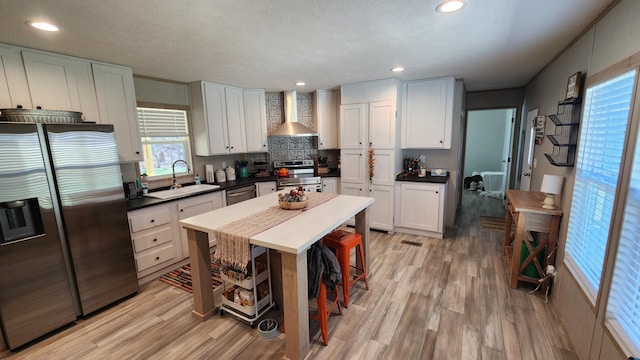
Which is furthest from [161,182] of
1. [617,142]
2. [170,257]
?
[617,142]

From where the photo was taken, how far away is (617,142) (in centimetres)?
154

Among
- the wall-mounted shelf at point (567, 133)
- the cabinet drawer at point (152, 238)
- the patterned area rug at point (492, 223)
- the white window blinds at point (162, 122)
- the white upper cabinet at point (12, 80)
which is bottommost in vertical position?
the patterned area rug at point (492, 223)

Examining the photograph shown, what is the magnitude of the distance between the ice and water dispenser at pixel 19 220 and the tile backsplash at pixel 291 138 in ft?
10.4

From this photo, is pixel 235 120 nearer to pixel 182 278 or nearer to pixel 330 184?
pixel 330 184

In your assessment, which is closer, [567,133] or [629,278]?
[629,278]

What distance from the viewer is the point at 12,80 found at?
7.19 ft

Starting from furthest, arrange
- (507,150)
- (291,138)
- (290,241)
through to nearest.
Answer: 1. (507,150)
2. (291,138)
3. (290,241)

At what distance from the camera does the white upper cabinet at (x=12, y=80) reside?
2.14 metres

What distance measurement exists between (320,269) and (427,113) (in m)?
3.02

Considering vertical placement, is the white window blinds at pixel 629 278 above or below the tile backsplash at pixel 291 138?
below

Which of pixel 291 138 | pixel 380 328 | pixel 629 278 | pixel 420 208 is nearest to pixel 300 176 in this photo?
pixel 291 138

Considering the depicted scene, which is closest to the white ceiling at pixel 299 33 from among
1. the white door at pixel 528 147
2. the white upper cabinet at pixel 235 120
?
the white upper cabinet at pixel 235 120

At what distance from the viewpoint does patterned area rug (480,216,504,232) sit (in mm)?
4281

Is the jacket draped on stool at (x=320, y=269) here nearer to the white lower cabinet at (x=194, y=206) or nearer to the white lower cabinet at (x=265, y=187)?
the white lower cabinet at (x=194, y=206)
